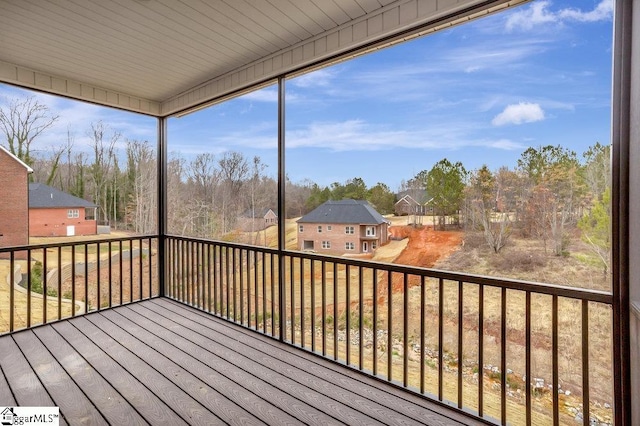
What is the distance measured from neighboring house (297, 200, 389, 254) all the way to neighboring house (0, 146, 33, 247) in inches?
115

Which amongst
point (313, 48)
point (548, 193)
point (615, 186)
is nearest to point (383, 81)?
point (313, 48)

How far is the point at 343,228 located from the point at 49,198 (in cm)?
334

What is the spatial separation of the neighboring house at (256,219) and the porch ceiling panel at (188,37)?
1358mm

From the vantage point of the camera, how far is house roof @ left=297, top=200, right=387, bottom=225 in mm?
2889

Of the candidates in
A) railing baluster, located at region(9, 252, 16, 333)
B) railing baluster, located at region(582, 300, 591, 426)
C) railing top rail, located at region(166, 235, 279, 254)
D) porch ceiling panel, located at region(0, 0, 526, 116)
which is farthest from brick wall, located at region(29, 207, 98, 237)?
railing baluster, located at region(582, 300, 591, 426)

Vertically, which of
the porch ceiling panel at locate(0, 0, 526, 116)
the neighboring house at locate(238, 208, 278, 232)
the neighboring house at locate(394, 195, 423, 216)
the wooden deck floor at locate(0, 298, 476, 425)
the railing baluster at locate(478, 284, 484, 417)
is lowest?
the wooden deck floor at locate(0, 298, 476, 425)

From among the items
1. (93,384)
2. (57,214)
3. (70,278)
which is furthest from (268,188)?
(70,278)

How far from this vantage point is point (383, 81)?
304 centimetres

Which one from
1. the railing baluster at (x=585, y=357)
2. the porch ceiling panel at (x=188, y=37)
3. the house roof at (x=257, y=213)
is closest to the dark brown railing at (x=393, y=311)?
the railing baluster at (x=585, y=357)

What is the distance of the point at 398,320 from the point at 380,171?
173cm

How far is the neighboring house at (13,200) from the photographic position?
3332 millimetres

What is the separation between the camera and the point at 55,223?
3.72 meters

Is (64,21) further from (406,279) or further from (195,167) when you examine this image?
(406,279)

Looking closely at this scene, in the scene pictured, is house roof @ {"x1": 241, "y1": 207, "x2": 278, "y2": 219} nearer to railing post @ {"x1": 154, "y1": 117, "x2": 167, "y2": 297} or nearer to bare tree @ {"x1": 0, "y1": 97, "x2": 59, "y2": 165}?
railing post @ {"x1": 154, "y1": 117, "x2": 167, "y2": 297}
